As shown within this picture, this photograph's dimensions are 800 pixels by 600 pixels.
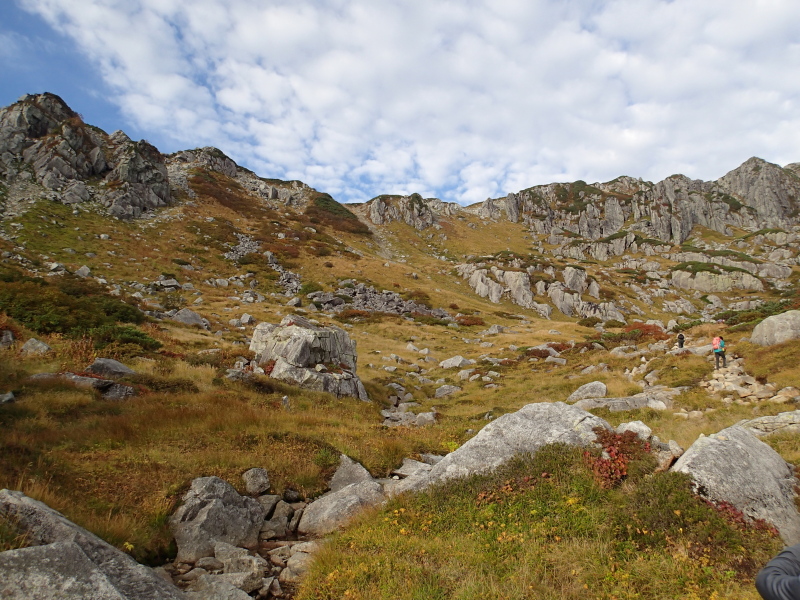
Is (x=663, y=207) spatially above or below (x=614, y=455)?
above

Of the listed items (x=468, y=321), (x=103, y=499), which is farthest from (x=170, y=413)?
(x=468, y=321)

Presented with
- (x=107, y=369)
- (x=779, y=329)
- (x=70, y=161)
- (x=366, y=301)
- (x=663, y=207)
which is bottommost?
(x=779, y=329)

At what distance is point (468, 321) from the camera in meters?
52.4

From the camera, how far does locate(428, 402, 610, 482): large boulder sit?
342 inches

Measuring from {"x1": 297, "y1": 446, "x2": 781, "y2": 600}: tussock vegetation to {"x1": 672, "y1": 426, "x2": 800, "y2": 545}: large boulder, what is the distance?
0.32 m

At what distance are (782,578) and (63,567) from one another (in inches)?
268

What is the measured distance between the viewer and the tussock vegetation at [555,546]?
5.04m

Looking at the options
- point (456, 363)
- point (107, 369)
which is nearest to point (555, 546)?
point (107, 369)

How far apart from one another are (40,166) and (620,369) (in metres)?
78.6

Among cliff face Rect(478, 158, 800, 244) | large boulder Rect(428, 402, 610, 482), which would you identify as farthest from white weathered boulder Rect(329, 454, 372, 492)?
cliff face Rect(478, 158, 800, 244)

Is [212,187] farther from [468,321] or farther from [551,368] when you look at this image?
[551,368]

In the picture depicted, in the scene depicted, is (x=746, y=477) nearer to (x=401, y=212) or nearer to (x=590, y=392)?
(x=590, y=392)

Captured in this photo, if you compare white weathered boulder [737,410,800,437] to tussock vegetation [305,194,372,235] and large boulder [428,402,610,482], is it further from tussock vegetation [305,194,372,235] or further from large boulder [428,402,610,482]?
tussock vegetation [305,194,372,235]

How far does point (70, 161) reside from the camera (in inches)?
2357
